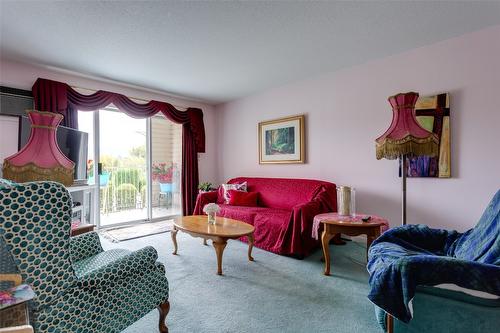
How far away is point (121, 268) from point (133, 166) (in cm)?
367

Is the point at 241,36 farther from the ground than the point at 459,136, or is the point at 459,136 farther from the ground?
the point at 241,36

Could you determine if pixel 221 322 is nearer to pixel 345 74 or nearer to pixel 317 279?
pixel 317 279

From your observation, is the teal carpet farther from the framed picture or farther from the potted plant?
the potted plant

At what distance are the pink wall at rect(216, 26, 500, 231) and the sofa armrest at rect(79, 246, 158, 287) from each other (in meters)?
2.83

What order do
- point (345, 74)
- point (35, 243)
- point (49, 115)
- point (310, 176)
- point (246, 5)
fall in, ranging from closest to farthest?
point (35, 243) < point (49, 115) < point (246, 5) < point (345, 74) < point (310, 176)

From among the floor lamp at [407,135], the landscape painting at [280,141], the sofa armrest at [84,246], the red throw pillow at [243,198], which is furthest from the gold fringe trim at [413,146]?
the sofa armrest at [84,246]

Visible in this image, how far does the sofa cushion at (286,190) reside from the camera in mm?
3439

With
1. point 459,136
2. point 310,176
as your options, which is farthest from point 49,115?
point 459,136

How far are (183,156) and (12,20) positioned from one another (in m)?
3.00

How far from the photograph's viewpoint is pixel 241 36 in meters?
2.57

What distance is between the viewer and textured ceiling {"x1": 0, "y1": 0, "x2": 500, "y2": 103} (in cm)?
213

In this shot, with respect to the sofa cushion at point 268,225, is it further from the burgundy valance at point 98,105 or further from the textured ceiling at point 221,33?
the burgundy valance at point 98,105

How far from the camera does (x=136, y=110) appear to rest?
4.18m

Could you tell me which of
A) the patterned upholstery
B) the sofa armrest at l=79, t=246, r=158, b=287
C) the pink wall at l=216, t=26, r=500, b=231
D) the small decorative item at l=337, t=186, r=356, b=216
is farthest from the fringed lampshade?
the pink wall at l=216, t=26, r=500, b=231
